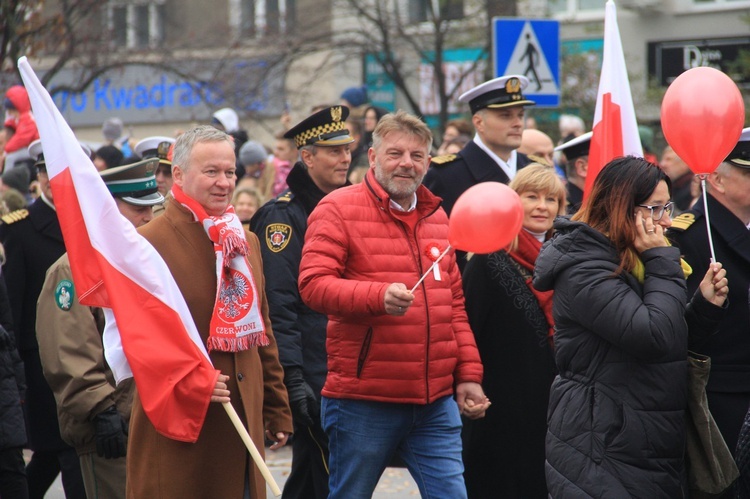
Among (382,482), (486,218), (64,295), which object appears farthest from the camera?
(382,482)

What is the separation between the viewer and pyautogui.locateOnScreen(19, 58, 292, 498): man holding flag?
4.96m

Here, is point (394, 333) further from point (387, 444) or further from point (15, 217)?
point (15, 217)

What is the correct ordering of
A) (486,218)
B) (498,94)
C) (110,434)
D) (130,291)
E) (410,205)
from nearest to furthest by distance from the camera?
1. (486,218)
2. (130,291)
3. (410,205)
4. (110,434)
5. (498,94)

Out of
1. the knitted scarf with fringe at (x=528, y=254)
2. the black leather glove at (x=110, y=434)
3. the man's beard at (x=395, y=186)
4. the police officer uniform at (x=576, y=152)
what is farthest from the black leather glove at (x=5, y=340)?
the police officer uniform at (x=576, y=152)

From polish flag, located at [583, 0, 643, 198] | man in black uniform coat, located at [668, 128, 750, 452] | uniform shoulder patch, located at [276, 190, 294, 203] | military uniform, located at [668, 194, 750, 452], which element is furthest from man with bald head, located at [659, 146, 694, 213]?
military uniform, located at [668, 194, 750, 452]

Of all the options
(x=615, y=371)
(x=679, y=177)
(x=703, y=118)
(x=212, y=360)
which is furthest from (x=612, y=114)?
(x=679, y=177)

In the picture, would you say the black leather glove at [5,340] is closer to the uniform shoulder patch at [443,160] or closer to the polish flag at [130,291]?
the polish flag at [130,291]

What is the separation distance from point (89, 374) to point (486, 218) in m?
2.14

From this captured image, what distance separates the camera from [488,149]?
7.70 metres

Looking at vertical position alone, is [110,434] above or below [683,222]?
below

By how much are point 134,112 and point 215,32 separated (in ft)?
20.3

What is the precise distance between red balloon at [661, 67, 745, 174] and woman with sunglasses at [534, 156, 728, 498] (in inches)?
24.0

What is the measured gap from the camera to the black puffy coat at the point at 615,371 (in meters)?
4.47

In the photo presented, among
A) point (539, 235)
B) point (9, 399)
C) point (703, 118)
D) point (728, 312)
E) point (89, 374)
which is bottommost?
point (9, 399)
